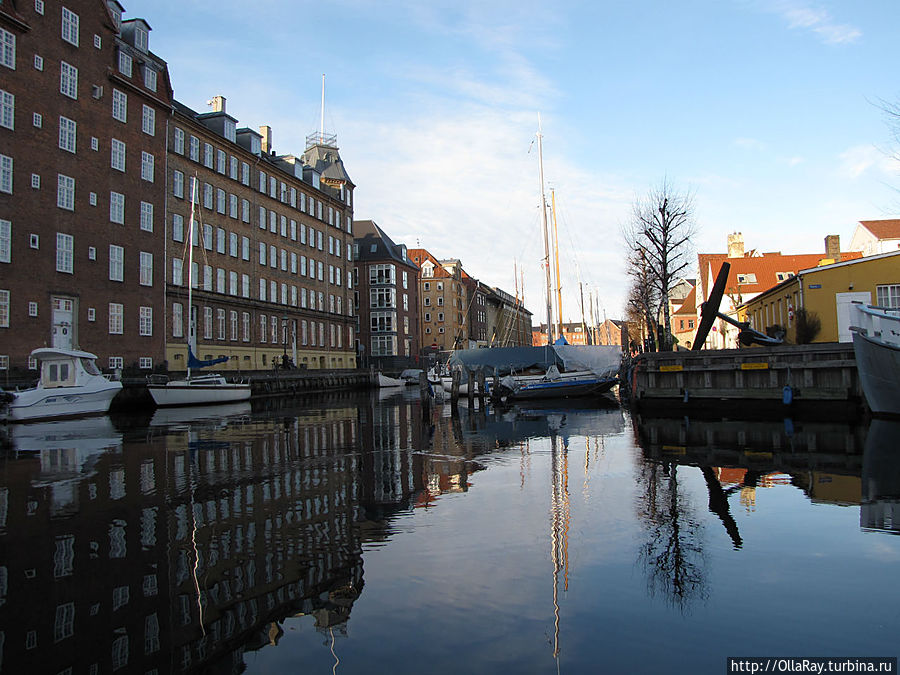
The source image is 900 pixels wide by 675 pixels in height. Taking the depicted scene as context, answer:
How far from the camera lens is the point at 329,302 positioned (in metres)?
70.6

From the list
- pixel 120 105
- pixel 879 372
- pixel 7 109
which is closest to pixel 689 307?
pixel 879 372

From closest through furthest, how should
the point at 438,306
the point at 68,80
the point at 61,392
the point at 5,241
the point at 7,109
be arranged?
the point at 61,392, the point at 5,241, the point at 7,109, the point at 68,80, the point at 438,306

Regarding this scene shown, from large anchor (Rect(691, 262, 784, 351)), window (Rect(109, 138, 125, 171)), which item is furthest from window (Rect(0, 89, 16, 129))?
large anchor (Rect(691, 262, 784, 351))

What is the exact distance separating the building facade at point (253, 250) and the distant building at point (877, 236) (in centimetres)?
5135

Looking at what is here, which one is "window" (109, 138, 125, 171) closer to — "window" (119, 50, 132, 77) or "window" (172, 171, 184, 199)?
"window" (119, 50, 132, 77)

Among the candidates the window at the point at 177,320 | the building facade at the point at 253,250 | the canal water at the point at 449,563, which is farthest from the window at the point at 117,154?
the canal water at the point at 449,563

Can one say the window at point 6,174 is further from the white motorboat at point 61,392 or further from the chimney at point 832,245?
the chimney at point 832,245

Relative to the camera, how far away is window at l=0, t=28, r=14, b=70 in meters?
33.0

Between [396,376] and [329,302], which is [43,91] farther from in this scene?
[396,376]

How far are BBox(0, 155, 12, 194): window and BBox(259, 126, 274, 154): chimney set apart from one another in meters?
32.3

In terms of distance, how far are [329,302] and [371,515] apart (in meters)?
63.2

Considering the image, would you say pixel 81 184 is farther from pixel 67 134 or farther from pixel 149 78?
pixel 149 78

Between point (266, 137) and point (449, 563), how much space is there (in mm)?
64464

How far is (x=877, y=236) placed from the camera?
55031mm
